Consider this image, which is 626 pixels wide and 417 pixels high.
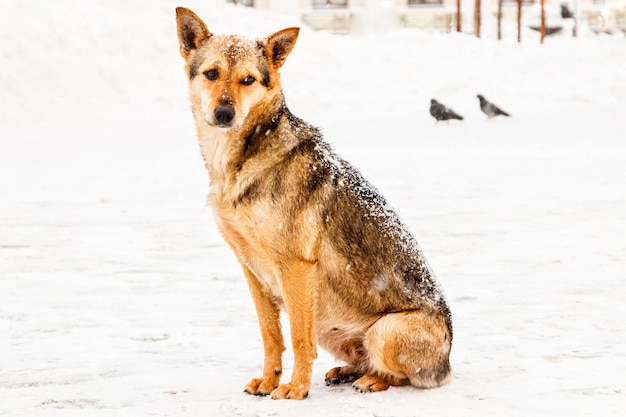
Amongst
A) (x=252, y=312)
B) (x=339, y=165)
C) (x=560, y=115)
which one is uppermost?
(x=339, y=165)

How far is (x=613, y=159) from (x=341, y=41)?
58.7 ft

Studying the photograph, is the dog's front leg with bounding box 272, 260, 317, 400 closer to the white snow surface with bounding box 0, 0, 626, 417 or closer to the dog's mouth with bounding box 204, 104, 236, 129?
the white snow surface with bounding box 0, 0, 626, 417

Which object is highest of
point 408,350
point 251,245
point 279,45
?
point 279,45

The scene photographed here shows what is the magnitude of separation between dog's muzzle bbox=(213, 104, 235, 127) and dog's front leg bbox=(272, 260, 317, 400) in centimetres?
76

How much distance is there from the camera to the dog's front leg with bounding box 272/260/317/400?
4.61m

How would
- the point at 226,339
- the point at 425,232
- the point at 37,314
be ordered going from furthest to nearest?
the point at 425,232 < the point at 37,314 < the point at 226,339

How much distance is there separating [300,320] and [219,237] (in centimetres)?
544

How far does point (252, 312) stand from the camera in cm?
676

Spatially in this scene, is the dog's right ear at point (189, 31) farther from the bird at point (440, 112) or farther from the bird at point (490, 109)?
the bird at point (490, 109)

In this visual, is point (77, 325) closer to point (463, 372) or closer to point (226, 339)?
point (226, 339)

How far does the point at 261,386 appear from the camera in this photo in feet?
15.9

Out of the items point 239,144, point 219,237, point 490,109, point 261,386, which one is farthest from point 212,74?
point 490,109

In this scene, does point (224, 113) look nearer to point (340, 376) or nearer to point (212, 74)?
point (212, 74)

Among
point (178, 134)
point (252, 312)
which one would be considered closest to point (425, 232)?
point (252, 312)
